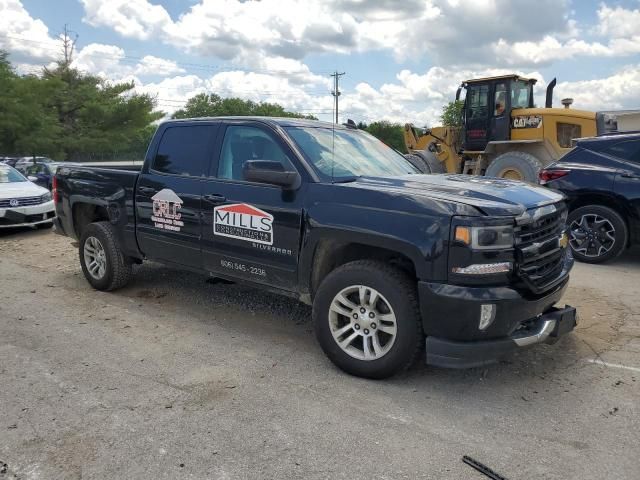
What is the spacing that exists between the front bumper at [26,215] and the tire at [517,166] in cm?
911

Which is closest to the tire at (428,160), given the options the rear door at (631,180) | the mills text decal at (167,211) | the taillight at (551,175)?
the taillight at (551,175)

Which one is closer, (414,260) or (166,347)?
(414,260)

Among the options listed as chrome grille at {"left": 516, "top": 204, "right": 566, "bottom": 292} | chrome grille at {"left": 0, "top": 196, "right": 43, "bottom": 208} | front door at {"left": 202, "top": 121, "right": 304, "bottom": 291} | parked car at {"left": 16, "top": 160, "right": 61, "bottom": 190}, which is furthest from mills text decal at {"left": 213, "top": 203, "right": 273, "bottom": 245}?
parked car at {"left": 16, "top": 160, "right": 61, "bottom": 190}

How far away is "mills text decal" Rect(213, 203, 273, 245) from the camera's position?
14.4ft

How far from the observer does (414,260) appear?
3.55 m

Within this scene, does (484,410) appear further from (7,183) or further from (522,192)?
(7,183)

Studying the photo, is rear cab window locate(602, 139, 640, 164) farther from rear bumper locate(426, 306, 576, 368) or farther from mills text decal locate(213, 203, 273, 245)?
mills text decal locate(213, 203, 273, 245)

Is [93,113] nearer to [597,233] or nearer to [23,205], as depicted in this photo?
[23,205]

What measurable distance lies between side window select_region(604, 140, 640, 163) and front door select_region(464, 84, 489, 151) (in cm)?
607

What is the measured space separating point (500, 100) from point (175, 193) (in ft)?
33.8

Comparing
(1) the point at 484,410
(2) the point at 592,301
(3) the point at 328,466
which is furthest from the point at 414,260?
(2) the point at 592,301

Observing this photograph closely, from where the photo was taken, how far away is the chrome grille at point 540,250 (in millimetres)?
3586

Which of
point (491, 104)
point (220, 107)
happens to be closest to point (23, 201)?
point (491, 104)

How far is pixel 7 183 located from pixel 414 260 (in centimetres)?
1013
